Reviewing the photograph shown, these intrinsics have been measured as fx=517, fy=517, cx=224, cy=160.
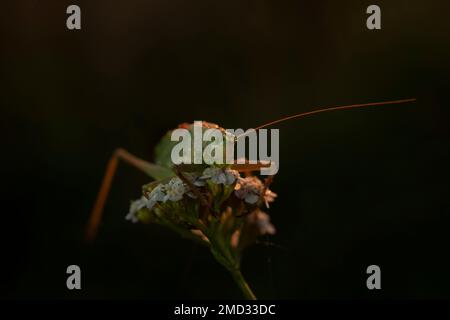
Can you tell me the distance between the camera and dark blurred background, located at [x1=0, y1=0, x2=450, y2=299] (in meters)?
3.89

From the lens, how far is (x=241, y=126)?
440cm

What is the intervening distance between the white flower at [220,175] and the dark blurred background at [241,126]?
5.80 feet

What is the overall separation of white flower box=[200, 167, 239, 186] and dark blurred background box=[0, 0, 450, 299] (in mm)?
1767

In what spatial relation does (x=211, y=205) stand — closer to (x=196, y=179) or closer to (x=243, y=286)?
(x=196, y=179)

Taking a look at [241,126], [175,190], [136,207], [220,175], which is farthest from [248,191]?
[241,126]

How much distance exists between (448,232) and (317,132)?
1241 millimetres

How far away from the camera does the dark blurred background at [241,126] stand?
389 cm

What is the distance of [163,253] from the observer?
13.4 ft

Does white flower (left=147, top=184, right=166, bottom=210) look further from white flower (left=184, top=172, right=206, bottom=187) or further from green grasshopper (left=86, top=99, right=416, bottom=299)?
white flower (left=184, top=172, right=206, bottom=187)

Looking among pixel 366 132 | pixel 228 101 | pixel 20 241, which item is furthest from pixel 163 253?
pixel 366 132

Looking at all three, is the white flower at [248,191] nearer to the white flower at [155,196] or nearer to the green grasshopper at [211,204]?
the green grasshopper at [211,204]

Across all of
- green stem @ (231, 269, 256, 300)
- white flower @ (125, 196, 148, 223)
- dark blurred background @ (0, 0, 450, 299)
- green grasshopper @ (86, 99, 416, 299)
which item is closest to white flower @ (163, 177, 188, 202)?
green grasshopper @ (86, 99, 416, 299)

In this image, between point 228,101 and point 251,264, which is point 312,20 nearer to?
point 228,101

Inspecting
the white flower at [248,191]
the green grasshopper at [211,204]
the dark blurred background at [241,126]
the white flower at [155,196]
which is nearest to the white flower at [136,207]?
the green grasshopper at [211,204]
